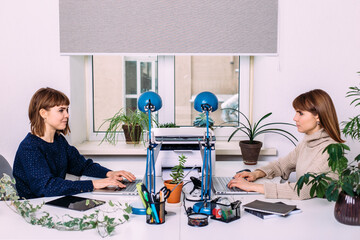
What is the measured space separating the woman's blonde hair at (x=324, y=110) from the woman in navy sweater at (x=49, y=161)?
107cm

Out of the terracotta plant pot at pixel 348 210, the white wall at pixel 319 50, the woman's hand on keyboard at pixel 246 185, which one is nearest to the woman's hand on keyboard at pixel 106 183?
the woman's hand on keyboard at pixel 246 185

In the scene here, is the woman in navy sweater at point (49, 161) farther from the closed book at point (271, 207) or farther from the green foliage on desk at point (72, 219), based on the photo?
the closed book at point (271, 207)

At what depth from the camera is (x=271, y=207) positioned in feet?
5.40

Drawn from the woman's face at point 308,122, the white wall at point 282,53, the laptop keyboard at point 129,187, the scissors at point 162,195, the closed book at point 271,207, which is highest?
the white wall at point 282,53

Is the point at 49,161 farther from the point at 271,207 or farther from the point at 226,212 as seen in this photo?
the point at 271,207

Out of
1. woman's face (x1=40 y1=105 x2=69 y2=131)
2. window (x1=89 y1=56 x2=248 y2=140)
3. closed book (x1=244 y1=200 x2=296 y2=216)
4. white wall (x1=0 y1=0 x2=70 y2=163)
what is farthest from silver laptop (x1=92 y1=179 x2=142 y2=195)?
window (x1=89 y1=56 x2=248 y2=140)

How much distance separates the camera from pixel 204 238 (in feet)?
4.53

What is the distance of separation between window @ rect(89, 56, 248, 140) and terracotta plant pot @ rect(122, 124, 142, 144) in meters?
0.27

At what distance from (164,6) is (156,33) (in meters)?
0.18

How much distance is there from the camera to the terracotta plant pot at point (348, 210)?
4.83 feet

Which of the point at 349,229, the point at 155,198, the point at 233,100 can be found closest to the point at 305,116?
the point at 349,229

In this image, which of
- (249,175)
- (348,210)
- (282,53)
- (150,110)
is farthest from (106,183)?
(282,53)

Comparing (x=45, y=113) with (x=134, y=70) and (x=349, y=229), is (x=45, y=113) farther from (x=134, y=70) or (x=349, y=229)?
(x=349, y=229)

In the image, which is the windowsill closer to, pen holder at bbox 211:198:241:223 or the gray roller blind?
the gray roller blind
